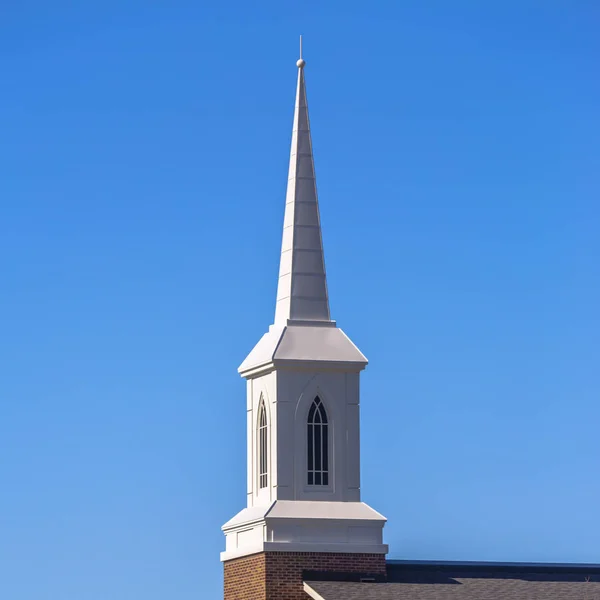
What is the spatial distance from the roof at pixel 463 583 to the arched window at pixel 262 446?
324 centimetres

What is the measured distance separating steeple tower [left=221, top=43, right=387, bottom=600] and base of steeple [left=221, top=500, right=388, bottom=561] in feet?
0.08

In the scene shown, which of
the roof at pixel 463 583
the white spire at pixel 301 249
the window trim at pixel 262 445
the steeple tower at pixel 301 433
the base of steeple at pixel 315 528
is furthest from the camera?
the white spire at pixel 301 249

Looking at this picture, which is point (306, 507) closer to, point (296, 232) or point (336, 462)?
point (336, 462)

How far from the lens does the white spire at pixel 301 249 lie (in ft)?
174

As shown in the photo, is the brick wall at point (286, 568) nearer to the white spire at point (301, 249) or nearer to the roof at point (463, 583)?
the roof at point (463, 583)

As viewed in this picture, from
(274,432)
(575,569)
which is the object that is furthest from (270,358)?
(575,569)

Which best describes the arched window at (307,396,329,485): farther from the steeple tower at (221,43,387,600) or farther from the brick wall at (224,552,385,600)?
the brick wall at (224,552,385,600)

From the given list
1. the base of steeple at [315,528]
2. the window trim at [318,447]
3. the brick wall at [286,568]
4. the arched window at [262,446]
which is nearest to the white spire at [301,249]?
the arched window at [262,446]

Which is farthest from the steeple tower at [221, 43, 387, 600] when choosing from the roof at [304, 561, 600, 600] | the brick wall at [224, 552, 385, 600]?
the roof at [304, 561, 600, 600]

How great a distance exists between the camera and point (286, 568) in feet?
163

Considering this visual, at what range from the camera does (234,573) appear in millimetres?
51406

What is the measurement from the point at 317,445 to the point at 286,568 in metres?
3.47

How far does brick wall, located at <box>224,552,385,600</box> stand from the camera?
1950 inches

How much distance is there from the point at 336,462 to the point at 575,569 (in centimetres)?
696
